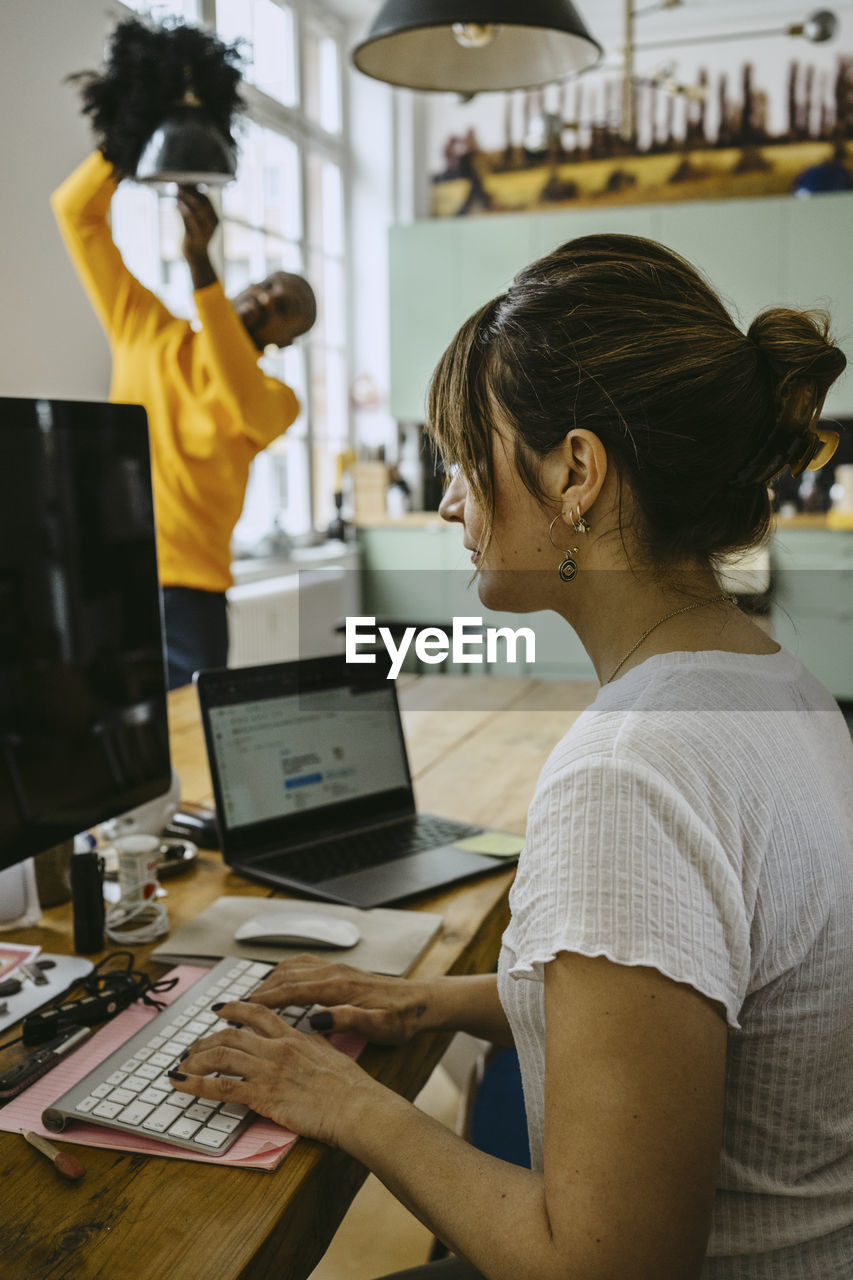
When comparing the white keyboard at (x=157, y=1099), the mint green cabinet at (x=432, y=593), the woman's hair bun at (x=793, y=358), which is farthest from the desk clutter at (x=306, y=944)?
the mint green cabinet at (x=432, y=593)

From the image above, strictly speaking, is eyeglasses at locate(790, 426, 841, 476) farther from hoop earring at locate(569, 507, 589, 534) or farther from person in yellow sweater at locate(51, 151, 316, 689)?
person in yellow sweater at locate(51, 151, 316, 689)

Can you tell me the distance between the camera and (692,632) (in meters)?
0.84

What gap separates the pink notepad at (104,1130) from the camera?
753 millimetres

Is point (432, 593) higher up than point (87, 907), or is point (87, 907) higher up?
point (87, 907)

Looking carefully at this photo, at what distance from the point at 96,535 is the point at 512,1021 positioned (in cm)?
64

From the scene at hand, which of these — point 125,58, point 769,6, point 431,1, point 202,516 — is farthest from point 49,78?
point 769,6

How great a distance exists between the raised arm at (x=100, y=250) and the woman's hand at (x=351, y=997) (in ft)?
7.46

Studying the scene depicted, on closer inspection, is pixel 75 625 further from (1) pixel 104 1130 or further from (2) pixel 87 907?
(1) pixel 104 1130

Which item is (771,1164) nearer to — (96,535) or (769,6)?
(96,535)

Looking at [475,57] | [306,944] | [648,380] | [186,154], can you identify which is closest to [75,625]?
[306,944]

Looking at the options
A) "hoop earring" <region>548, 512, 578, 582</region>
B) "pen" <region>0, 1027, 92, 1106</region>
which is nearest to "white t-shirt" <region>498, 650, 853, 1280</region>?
"hoop earring" <region>548, 512, 578, 582</region>

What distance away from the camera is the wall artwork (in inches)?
206

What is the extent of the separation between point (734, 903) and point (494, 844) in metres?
0.75

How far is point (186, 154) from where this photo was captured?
2330 mm
